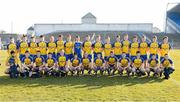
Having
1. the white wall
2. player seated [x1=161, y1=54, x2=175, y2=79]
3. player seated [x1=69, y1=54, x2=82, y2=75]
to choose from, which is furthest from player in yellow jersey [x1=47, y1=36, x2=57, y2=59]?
the white wall

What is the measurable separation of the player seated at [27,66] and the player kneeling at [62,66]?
87 centimetres

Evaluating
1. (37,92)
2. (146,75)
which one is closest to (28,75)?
(37,92)

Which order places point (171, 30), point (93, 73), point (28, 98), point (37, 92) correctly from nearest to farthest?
1. point (28, 98)
2. point (37, 92)
3. point (93, 73)
4. point (171, 30)

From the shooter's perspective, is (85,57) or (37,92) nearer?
(37,92)

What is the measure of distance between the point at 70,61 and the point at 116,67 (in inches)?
62.9

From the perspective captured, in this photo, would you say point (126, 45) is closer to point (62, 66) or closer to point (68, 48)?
point (68, 48)

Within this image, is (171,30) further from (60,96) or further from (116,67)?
(60,96)

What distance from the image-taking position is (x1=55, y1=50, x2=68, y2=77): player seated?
13.2m

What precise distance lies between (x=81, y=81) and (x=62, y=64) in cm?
132

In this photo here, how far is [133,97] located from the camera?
392 inches

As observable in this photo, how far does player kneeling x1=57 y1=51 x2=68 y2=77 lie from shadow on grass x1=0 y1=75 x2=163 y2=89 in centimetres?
29

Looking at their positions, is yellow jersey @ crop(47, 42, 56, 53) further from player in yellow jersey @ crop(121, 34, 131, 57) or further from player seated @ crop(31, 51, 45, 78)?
player in yellow jersey @ crop(121, 34, 131, 57)

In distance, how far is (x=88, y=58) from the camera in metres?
13.6

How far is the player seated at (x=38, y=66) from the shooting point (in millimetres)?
13141
